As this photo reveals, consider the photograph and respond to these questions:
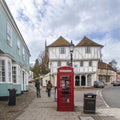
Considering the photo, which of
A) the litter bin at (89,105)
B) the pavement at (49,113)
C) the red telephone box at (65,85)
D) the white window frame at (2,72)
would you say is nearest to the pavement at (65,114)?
the pavement at (49,113)

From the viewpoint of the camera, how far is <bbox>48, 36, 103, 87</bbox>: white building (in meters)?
67.6

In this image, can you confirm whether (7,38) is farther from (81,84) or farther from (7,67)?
(81,84)

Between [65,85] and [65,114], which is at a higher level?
[65,85]

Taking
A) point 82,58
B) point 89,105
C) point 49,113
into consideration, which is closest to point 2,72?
point 49,113

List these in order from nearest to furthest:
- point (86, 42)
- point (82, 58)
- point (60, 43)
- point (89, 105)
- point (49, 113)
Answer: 1. point (49, 113)
2. point (89, 105)
3. point (82, 58)
4. point (60, 43)
5. point (86, 42)

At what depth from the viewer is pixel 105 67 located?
99062mm

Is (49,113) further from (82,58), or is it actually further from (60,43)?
(60,43)

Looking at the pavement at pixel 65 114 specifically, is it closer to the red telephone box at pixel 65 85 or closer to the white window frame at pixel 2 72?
the red telephone box at pixel 65 85

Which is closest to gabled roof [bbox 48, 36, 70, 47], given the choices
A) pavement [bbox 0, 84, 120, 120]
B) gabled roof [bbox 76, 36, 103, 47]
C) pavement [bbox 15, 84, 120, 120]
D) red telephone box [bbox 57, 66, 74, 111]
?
gabled roof [bbox 76, 36, 103, 47]

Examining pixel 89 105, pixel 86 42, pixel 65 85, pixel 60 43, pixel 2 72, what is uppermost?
pixel 86 42

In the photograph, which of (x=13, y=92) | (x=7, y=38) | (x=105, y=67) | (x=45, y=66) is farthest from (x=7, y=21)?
(x=105, y=67)

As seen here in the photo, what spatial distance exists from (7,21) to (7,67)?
3.61m

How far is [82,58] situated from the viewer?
67875 mm

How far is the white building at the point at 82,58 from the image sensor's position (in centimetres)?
6762
